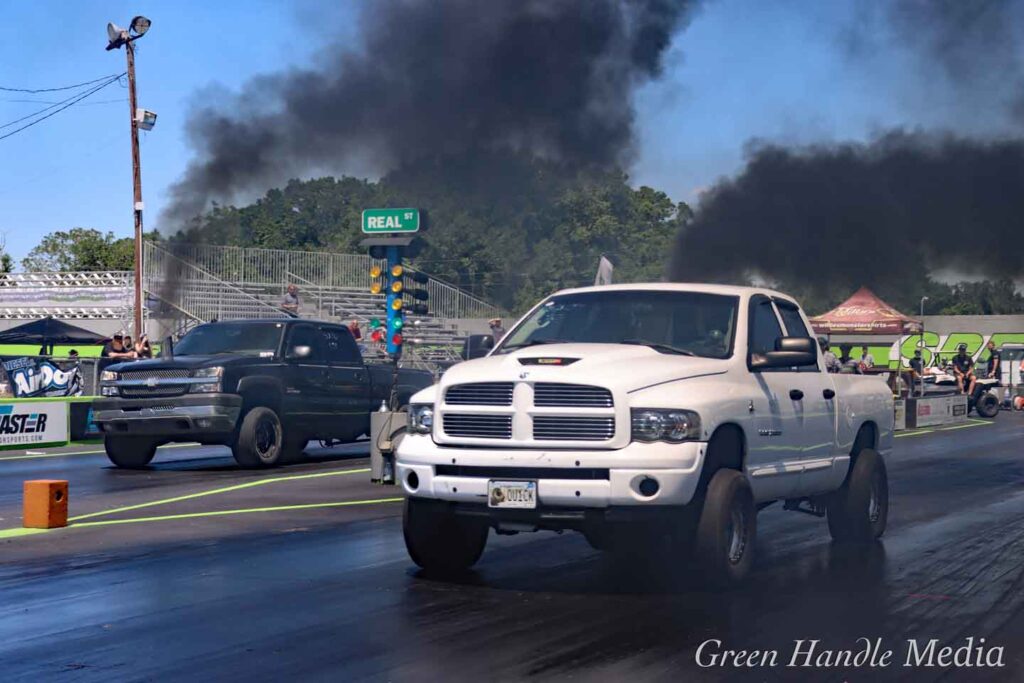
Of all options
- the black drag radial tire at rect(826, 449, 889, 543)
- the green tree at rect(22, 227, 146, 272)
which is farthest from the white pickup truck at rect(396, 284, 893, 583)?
the green tree at rect(22, 227, 146, 272)

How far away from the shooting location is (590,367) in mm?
7965

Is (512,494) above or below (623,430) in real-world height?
below

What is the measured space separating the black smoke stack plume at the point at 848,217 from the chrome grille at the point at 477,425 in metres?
19.4

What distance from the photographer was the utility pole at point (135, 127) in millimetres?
36906

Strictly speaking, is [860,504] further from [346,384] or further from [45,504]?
[346,384]

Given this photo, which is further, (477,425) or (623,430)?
(477,425)

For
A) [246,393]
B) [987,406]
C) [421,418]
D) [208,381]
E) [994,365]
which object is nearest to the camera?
[421,418]

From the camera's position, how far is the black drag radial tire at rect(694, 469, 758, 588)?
7957 mm

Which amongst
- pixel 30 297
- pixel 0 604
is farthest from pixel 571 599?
pixel 30 297

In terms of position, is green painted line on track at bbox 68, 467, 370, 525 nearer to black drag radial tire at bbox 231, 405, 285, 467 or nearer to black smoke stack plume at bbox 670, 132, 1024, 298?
black drag radial tire at bbox 231, 405, 285, 467

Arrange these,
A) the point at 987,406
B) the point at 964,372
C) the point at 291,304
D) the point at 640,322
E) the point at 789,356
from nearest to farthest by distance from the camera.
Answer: the point at 789,356, the point at 640,322, the point at 291,304, the point at 987,406, the point at 964,372

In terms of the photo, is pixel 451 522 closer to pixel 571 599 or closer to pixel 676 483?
pixel 571 599

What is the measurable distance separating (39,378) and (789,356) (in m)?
19.2

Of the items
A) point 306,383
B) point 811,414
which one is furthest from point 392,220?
point 811,414
